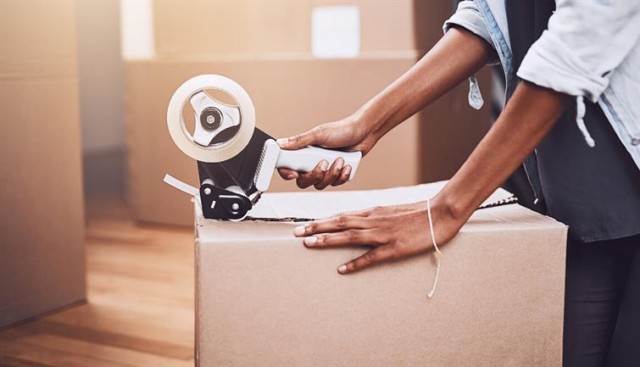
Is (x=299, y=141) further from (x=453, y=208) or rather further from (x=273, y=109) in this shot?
(x=273, y=109)

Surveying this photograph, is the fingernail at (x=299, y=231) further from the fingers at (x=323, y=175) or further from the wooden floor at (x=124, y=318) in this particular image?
the wooden floor at (x=124, y=318)

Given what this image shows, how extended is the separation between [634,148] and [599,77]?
3.7 inches

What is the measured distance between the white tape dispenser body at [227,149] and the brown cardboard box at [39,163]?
0.85 meters

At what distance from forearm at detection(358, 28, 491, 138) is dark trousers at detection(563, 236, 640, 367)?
0.23 metres

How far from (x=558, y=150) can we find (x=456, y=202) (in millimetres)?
133

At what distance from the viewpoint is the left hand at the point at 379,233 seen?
69 cm

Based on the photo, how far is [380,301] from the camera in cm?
71

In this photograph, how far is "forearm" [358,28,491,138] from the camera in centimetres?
89

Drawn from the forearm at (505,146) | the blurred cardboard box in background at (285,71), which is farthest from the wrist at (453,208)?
the blurred cardboard box in background at (285,71)

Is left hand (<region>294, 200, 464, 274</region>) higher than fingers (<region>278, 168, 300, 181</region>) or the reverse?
the reverse

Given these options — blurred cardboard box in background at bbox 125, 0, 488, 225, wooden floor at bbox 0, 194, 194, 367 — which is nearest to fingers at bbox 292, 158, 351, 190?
wooden floor at bbox 0, 194, 194, 367

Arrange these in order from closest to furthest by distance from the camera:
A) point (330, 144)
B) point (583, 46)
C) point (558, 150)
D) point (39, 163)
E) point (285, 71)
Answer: point (583, 46)
point (558, 150)
point (330, 144)
point (39, 163)
point (285, 71)

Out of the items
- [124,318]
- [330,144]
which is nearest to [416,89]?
[330,144]

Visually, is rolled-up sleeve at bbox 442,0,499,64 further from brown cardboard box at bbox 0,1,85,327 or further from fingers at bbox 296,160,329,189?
brown cardboard box at bbox 0,1,85,327
